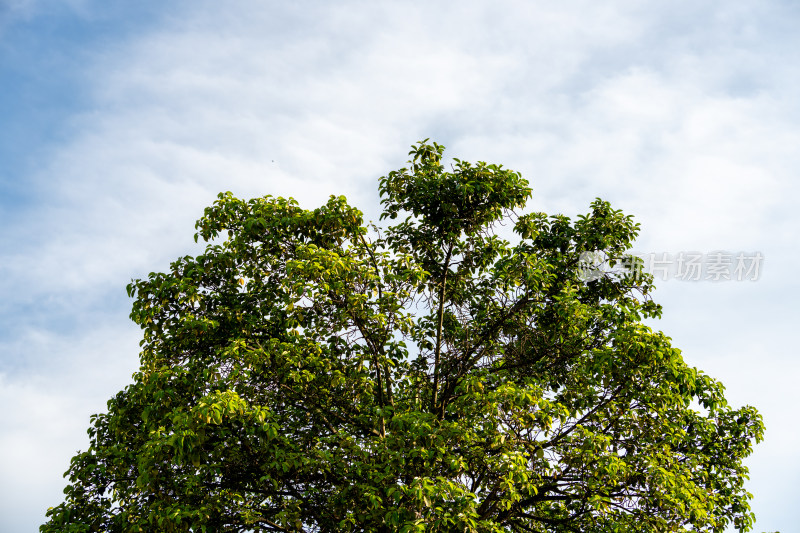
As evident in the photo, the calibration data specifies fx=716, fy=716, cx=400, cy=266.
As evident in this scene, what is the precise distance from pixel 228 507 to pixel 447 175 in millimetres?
6507

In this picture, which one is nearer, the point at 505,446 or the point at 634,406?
the point at 505,446

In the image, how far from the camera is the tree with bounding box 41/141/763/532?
33.9ft

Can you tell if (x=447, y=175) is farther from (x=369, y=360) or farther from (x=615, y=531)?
(x=615, y=531)

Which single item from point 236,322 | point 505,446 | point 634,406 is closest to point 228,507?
point 236,322

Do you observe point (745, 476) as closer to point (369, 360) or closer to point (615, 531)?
point (615, 531)

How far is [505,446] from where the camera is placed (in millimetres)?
10398

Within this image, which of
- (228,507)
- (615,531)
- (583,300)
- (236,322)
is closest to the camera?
(615,531)

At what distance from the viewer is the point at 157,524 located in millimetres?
10391

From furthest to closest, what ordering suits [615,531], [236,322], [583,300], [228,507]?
1. [583,300]
2. [236,322]
3. [228,507]
4. [615,531]

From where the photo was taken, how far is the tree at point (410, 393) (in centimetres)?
1032

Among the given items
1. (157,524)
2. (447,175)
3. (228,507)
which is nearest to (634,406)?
(447,175)

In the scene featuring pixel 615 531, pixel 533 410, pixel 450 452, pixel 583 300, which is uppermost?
pixel 583 300

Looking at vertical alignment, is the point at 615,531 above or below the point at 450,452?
below

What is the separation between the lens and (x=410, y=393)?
13.3 metres
